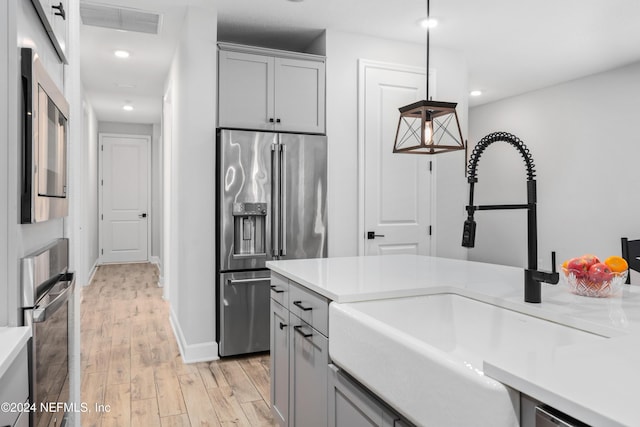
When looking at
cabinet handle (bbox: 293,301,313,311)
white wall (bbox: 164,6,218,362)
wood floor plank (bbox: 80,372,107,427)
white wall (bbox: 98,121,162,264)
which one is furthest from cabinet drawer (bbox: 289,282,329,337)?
white wall (bbox: 98,121,162,264)

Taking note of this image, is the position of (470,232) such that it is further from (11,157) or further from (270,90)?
(270,90)

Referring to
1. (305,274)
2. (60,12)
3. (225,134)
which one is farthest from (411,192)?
(60,12)

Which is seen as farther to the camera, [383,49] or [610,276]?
[383,49]

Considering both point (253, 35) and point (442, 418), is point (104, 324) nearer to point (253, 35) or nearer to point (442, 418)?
point (253, 35)

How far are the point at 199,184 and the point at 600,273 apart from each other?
2.76 meters

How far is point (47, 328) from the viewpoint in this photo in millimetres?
1292

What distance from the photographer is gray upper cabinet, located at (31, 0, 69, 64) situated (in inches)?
51.9

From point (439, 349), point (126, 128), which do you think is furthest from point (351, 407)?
point (126, 128)

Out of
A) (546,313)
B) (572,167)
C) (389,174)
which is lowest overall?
(546,313)

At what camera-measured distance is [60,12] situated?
1.66m

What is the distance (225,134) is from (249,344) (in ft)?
5.31

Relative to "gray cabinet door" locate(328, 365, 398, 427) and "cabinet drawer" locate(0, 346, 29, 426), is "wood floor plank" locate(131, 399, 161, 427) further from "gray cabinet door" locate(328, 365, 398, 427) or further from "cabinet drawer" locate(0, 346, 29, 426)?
"cabinet drawer" locate(0, 346, 29, 426)

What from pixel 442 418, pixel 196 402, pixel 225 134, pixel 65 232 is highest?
pixel 225 134

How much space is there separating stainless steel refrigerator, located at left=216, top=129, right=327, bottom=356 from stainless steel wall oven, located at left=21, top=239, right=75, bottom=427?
1.77 m
